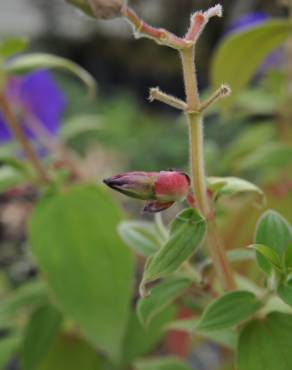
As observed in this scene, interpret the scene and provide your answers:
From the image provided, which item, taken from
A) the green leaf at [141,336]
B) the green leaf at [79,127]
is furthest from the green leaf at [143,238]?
the green leaf at [79,127]

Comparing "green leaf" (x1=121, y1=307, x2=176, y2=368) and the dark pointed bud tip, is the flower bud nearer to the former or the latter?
the dark pointed bud tip

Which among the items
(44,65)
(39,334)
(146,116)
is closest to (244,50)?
(44,65)

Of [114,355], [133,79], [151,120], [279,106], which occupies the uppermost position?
[133,79]

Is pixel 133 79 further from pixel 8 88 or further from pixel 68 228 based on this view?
pixel 68 228

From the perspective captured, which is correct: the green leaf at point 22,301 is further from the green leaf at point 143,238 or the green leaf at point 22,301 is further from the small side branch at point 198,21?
the small side branch at point 198,21

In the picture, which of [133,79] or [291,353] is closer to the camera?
[291,353]

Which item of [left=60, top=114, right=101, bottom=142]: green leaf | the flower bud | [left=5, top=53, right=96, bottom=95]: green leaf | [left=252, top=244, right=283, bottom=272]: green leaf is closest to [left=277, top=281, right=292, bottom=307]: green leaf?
[left=252, top=244, right=283, bottom=272]: green leaf

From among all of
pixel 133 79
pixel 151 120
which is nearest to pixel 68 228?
pixel 151 120
